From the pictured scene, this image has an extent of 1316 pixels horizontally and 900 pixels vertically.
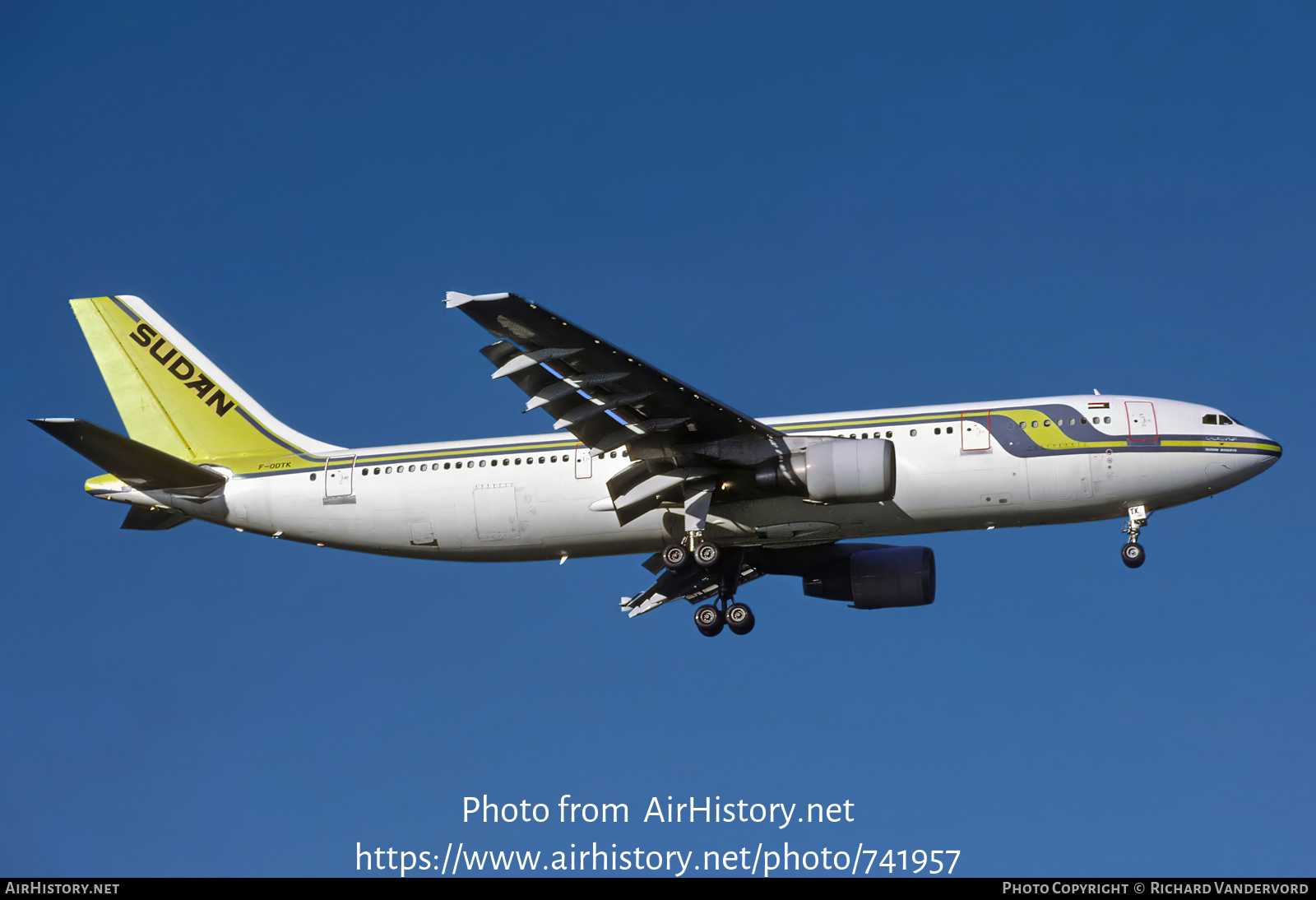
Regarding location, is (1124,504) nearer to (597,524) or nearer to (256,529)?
(597,524)

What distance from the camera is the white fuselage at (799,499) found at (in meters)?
33.5

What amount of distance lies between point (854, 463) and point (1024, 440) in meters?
4.35

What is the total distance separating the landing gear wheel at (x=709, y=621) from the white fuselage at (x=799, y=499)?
2.10 m

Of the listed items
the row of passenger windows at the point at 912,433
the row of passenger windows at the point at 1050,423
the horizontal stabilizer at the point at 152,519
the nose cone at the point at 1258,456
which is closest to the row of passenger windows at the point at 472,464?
the horizontal stabilizer at the point at 152,519

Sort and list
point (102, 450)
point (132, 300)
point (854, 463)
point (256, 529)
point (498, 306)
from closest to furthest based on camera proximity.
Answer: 1. point (498, 306)
2. point (854, 463)
3. point (102, 450)
4. point (256, 529)
5. point (132, 300)

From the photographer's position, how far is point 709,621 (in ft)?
119

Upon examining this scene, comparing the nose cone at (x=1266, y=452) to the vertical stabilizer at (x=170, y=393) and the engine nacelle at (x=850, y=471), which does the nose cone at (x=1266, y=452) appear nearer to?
the engine nacelle at (x=850, y=471)

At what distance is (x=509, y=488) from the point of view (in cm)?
3559

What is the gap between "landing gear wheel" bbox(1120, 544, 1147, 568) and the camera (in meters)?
34.0

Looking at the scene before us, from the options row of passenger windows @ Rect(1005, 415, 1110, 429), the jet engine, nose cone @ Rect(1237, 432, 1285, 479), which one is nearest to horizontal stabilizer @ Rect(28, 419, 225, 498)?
the jet engine

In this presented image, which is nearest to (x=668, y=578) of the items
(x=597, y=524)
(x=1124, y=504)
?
(x=597, y=524)

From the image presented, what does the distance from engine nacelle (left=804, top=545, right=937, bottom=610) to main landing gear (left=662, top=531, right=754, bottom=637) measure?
321cm

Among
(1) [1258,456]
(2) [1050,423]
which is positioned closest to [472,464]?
(2) [1050,423]

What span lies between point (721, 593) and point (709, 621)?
0.80 meters
